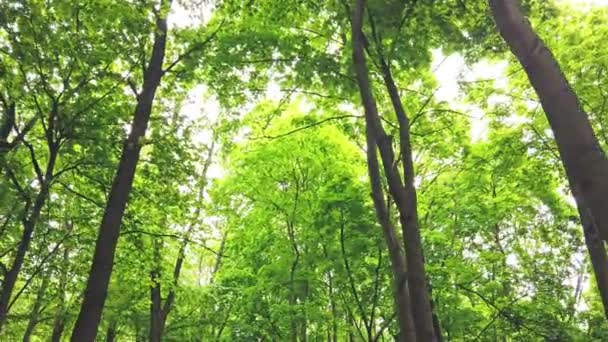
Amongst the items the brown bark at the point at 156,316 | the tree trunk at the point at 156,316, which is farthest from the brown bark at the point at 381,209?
the brown bark at the point at 156,316

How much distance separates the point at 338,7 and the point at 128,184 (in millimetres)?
4544

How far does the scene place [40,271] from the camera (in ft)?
34.4

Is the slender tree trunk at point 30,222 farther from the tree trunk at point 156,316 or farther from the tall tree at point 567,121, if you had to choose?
the tall tree at point 567,121

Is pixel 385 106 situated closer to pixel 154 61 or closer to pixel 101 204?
pixel 154 61

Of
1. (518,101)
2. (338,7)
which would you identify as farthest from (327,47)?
(518,101)

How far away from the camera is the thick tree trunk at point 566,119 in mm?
2564

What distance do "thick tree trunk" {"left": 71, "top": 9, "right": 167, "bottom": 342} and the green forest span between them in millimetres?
34

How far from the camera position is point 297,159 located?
15.8 m

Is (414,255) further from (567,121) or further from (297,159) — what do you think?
(297,159)

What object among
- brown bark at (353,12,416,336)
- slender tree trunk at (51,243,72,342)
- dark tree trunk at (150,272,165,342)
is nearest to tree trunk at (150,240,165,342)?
dark tree trunk at (150,272,165,342)

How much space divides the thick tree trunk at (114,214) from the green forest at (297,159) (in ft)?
0.11

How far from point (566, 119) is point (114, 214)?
6.57 m

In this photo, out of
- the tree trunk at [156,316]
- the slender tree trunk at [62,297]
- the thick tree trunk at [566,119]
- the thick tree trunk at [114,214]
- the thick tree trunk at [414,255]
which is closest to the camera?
the thick tree trunk at [566,119]

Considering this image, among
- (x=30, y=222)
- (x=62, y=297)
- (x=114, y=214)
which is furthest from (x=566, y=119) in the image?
(x=62, y=297)
